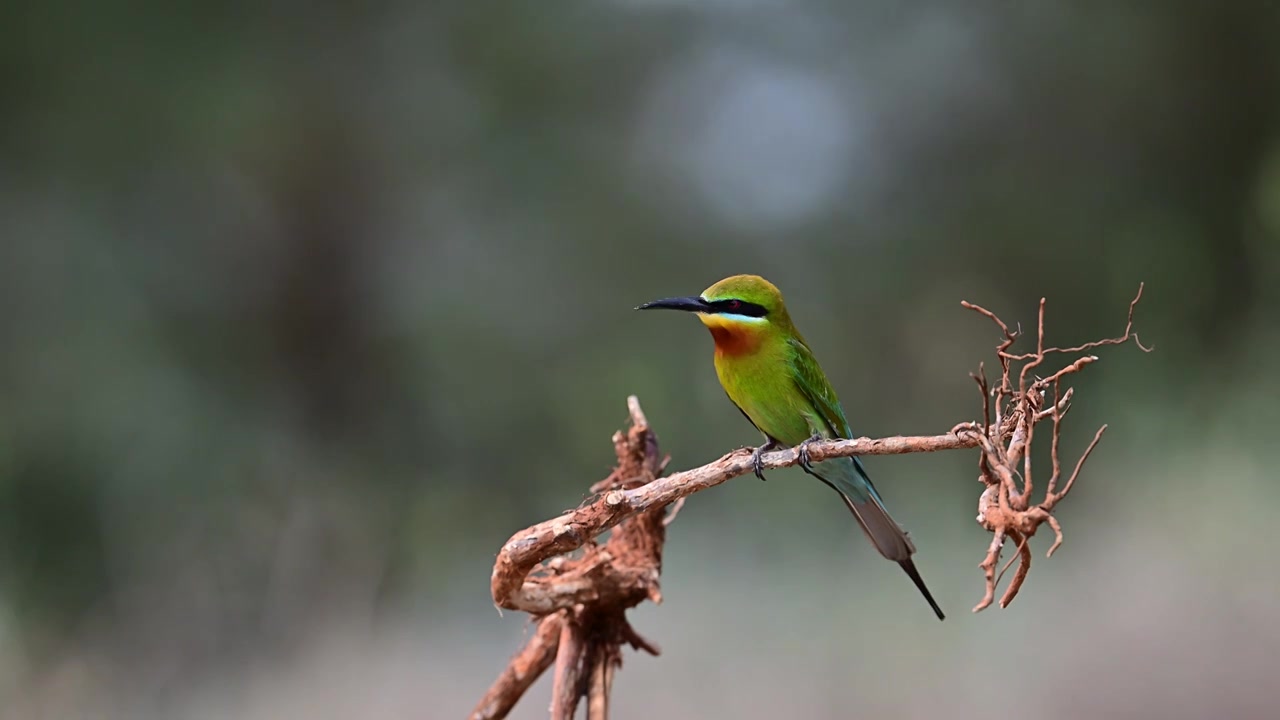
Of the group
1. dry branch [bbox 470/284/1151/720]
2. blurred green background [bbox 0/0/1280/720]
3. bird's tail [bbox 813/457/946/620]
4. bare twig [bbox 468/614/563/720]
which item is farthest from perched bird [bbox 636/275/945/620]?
blurred green background [bbox 0/0/1280/720]

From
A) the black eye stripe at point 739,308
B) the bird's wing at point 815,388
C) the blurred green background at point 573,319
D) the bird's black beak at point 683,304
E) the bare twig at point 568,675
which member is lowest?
the bare twig at point 568,675

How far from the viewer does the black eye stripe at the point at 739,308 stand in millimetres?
2648

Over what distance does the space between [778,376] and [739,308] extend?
0.72 feet

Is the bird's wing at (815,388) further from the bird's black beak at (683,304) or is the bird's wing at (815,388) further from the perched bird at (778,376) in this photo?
the bird's black beak at (683,304)

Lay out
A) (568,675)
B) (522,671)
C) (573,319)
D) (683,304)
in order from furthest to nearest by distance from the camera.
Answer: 1. (573,319)
2. (522,671)
3. (568,675)
4. (683,304)

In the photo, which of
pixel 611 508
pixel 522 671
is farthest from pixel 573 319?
pixel 611 508

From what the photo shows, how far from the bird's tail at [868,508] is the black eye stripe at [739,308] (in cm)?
45

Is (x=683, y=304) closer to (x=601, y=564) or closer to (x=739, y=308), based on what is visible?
(x=739, y=308)

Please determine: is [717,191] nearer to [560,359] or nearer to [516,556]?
[560,359]

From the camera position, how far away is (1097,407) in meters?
4.30

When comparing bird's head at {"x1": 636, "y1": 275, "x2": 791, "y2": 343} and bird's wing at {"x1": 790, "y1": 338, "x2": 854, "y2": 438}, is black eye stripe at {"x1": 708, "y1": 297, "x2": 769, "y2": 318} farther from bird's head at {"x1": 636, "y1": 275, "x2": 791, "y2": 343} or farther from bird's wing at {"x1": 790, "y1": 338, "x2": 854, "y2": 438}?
bird's wing at {"x1": 790, "y1": 338, "x2": 854, "y2": 438}

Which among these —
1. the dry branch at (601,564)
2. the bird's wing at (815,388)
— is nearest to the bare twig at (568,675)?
the dry branch at (601,564)

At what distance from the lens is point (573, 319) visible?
16.2 feet

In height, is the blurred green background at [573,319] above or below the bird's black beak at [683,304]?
above
